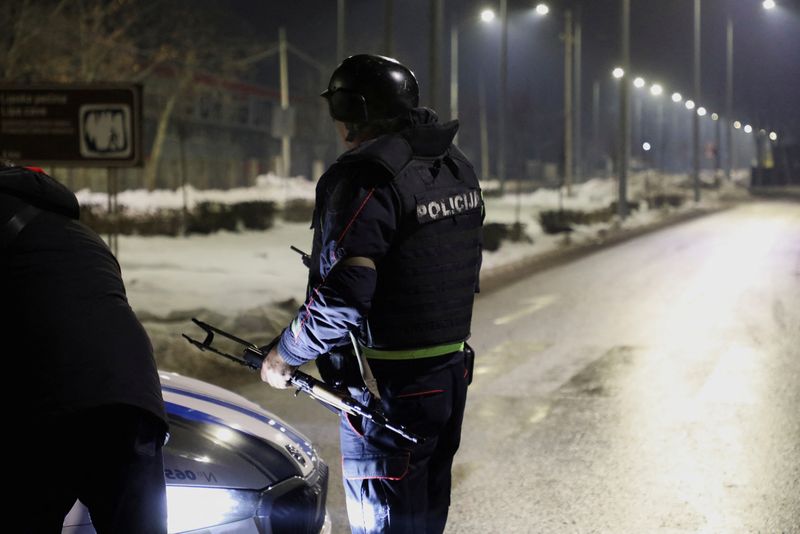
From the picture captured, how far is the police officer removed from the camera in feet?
9.40

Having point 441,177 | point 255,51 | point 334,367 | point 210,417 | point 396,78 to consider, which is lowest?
point 210,417

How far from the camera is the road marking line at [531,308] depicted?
11617 mm

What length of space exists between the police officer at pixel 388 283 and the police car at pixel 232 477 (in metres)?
0.25

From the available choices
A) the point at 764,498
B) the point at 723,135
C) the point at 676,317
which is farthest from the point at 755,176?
the point at 723,135

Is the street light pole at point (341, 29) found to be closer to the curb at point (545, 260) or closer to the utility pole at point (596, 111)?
the curb at point (545, 260)

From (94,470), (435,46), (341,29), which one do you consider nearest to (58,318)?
(94,470)

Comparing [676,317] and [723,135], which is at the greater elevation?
[723,135]

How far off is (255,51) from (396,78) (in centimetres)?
3640

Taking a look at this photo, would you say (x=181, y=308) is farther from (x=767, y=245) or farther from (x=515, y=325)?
(x=767, y=245)

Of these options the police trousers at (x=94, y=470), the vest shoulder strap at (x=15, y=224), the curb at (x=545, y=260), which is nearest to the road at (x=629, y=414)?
the curb at (x=545, y=260)

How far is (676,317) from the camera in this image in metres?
11.5

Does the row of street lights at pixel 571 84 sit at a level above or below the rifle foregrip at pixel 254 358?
above

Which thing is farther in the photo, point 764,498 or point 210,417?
point 764,498

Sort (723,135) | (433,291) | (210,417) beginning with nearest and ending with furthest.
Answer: (433,291) → (210,417) → (723,135)
